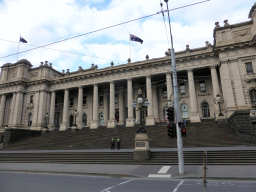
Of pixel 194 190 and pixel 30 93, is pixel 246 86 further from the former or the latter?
pixel 30 93

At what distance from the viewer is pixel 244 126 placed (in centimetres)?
1994

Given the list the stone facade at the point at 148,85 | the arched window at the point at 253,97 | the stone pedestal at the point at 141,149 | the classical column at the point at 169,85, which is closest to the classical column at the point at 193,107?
the stone facade at the point at 148,85

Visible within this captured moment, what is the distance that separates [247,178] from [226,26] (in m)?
25.3

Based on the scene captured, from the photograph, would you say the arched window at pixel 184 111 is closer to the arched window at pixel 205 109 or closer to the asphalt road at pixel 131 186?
the arched window at pixel 205 109

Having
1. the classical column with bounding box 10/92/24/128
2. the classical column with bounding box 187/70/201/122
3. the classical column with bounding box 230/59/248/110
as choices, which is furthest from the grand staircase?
the classical column with bounding box 10/92/24/128

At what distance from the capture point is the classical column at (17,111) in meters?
39.2

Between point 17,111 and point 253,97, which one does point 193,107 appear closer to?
point 253,97

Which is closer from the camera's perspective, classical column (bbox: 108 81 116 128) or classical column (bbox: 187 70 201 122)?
classical column (bbox: 187 70 201 122)

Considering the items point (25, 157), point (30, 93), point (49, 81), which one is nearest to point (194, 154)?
point (25, 157)

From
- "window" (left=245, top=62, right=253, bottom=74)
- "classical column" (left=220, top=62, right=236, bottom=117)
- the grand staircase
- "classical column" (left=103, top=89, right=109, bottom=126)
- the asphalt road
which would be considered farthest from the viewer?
"classical column" (left=103, top=89, right=109, bottom=126)

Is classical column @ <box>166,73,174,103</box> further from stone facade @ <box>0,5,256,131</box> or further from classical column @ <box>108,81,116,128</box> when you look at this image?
classical column @ <box>108,81,116,128</box>

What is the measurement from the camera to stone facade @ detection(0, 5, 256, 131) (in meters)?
26.4

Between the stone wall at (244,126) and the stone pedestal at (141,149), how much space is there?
1116 cm

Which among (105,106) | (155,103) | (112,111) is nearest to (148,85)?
(155,103)
